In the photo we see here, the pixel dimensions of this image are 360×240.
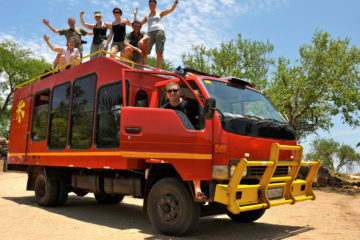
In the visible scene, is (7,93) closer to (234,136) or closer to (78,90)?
(78,90)

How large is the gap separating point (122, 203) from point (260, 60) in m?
22.9

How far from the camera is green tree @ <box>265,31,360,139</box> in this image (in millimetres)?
21016

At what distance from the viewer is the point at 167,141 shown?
17.8ft

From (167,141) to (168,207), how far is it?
1019mm

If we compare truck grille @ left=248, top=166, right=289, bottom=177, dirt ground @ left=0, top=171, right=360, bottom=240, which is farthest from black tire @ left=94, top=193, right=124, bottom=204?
truck grille @ left=248, top=166, right=289, bottom=177

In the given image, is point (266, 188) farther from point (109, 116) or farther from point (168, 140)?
point (109, 116)

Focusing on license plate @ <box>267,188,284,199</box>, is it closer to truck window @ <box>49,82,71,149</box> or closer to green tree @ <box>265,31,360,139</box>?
truck window @ <box>49,82,71,149</box>

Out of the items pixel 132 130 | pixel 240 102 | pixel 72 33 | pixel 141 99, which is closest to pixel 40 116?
pixel 72 33

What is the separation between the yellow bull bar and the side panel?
0.41 meters

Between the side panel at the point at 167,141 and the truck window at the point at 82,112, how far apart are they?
173cm

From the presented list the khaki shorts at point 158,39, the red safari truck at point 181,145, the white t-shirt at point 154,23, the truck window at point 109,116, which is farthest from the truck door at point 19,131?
the white t-shirt at point 154,23

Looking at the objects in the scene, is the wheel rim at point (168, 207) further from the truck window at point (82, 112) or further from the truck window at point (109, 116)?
the truck window at point (82, 112)

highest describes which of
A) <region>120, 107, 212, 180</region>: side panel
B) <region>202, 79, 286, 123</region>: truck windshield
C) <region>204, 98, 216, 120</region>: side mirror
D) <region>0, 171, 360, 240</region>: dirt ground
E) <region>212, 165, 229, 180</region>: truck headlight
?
<region>202, 79, 286, 123</region>: truck windshield

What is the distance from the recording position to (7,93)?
3916 cm
